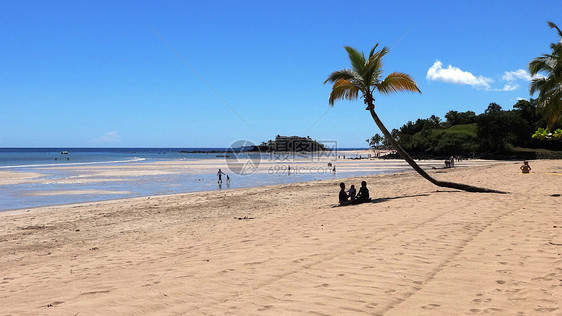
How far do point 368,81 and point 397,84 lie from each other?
1136mm

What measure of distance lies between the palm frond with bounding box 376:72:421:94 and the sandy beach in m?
5.52

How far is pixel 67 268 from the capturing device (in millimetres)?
6293

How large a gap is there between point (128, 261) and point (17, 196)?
19828 millimetres

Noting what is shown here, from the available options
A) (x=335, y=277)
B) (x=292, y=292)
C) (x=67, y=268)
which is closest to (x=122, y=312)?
(x=292, y=292)

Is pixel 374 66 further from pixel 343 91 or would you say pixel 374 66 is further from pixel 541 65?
pixel 541 65

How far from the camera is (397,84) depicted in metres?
14.7

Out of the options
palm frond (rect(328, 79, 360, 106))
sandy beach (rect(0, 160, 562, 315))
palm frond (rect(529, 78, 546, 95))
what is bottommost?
sandy beach (rect(0, 160, 562, 315))

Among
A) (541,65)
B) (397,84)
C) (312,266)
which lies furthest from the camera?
(541,65)

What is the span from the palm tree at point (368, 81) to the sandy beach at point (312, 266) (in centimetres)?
543

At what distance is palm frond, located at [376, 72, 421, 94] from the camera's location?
1431 cm

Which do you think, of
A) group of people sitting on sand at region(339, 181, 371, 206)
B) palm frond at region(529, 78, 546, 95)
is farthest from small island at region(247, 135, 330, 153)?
group of people sitting on sand at region(339, 181, 371, 206)

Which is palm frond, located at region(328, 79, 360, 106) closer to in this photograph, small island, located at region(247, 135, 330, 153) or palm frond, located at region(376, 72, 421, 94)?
palm frond, located at region(376, 72, 421, 94)

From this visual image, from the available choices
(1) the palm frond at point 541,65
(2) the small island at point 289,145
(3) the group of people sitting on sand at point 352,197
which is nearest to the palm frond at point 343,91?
(3) the group of people sitting on sand at point 352,197

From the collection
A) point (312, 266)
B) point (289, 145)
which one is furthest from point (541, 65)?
point (289, 145)
